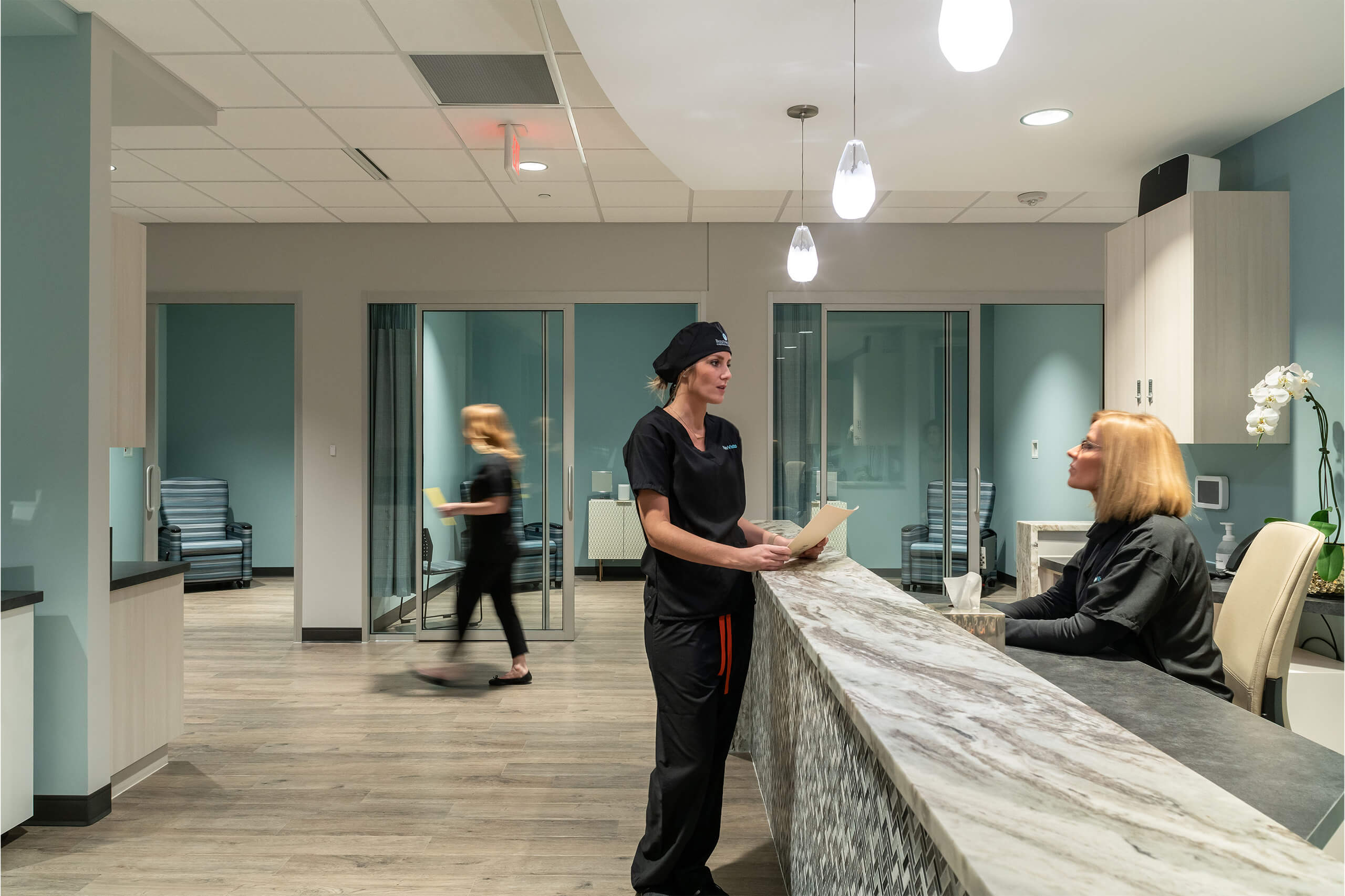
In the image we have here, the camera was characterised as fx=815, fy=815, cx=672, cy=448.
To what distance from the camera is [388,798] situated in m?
3.02

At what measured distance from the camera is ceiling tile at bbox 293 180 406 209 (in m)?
4.84

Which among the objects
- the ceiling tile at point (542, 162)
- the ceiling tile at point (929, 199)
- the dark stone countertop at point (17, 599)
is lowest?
the dark stone countertop at point (17, 599)

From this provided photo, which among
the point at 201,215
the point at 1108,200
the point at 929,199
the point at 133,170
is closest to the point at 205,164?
the point at 133,170

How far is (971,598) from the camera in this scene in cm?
194

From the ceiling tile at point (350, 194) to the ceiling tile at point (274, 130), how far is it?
594 mm

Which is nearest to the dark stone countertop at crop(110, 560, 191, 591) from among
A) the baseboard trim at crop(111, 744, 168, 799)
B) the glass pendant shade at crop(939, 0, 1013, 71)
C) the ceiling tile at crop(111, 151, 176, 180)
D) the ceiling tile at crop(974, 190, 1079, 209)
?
the baseboard trim at crop(111, 744, 168, 799)

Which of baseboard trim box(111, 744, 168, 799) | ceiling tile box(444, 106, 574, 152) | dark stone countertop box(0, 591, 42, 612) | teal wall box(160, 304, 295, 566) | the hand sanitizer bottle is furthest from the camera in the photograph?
teal wall box(160, 304, 295, 566)

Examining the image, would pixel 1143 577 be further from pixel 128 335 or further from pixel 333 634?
pixel 333 634

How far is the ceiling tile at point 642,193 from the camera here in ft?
15.7

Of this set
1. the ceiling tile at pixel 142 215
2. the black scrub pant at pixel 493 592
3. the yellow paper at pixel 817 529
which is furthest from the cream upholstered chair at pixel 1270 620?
the ceiling tile at pixel 142 215

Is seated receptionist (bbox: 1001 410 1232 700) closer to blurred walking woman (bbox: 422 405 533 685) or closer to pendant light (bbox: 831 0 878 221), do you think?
pendant light (bbox: 831 0 878 221)

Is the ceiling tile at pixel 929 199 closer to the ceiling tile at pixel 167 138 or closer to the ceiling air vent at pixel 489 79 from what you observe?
the ceiling air vent at pixel 489 79

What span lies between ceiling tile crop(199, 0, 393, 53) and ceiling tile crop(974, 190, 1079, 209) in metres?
3.58

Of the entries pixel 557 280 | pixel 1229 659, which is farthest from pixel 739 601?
pixel 557 280
